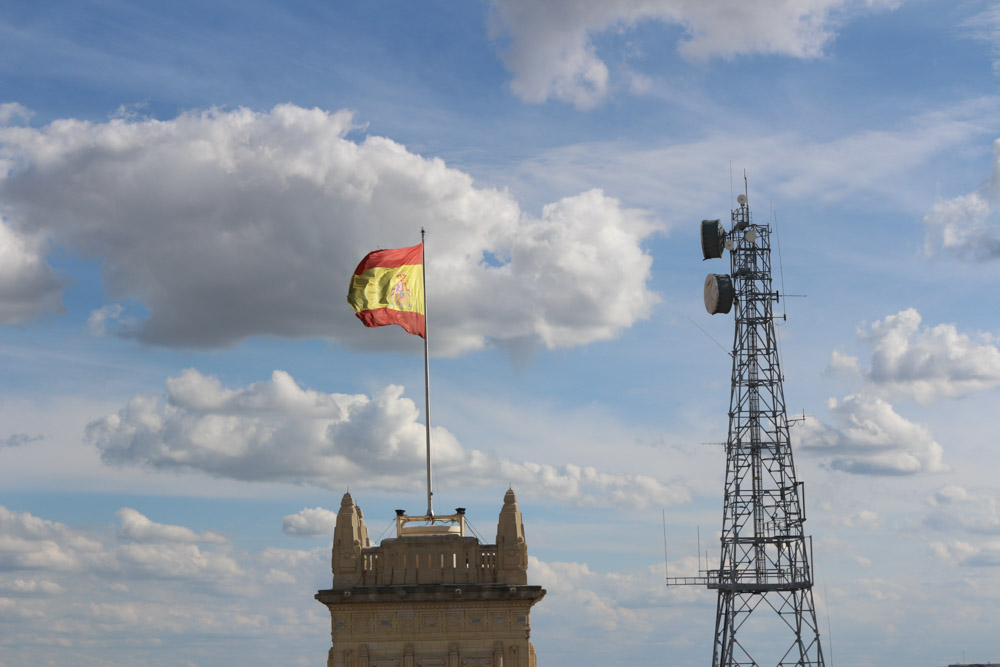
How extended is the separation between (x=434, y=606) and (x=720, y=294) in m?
62.6

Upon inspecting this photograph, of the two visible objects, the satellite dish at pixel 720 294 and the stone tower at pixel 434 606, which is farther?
the satellite dish at pixel 720 294

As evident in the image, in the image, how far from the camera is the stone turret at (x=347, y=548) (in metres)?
36.8

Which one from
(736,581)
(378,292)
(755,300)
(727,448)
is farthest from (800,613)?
(378,292)

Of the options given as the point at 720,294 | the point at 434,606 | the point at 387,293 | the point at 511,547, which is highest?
the point at 720,294

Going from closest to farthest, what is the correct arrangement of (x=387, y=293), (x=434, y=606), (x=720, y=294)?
1. (x=434, y=606)
2. (x=387, y=293)
3. (x=720, y=294)

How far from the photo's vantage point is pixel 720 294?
9500 cm

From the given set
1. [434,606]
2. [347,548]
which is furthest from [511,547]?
[347,548]

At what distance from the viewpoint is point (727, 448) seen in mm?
95438

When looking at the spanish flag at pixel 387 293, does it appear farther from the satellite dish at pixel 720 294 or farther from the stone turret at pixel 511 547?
the satellite dish at pixel 720 294

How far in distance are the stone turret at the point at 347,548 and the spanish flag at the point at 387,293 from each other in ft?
25.7

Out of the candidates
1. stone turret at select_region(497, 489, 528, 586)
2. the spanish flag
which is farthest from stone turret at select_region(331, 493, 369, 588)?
the spanish flag

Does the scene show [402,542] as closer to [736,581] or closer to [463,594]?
[463,594]

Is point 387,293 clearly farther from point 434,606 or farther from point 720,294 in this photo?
point 720,294

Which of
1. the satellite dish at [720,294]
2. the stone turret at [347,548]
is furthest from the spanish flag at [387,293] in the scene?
the satellite dish at [720,294]
